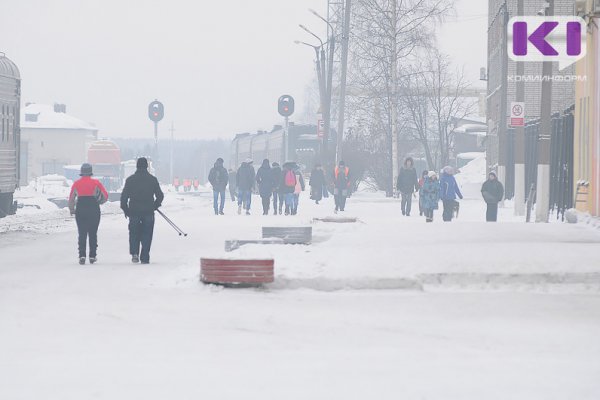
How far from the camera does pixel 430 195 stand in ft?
105

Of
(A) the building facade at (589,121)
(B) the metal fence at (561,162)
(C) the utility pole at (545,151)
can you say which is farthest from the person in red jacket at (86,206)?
(B) the metal fence at (561,162)

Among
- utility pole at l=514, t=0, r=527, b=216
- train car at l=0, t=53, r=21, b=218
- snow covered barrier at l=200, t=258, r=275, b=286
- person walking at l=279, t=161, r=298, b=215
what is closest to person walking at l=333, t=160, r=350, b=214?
person walking at l=279, t=161, r=298, b=215

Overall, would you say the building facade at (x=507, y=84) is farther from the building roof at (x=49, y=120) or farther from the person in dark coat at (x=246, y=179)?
the building roof at (x=49, y=120)

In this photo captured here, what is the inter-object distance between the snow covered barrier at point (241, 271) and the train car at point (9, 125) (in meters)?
18.9

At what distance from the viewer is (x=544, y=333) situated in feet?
39.4

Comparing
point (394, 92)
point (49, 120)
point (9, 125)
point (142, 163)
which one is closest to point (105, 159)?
point (49, 120)

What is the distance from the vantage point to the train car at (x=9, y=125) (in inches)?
1329

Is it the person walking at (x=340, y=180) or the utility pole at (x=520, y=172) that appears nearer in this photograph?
the utility pole at (x=520, y=172)

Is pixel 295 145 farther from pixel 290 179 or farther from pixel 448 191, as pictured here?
pixel 448 191

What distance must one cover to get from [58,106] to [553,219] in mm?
162650

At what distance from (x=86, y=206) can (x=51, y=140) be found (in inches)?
6330

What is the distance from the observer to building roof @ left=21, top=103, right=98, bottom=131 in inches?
7028

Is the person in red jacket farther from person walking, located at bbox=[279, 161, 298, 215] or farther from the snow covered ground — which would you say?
person walking, located at bbox=[279, 161, 298, 215]

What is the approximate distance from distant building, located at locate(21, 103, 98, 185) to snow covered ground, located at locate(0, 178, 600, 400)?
510ft
